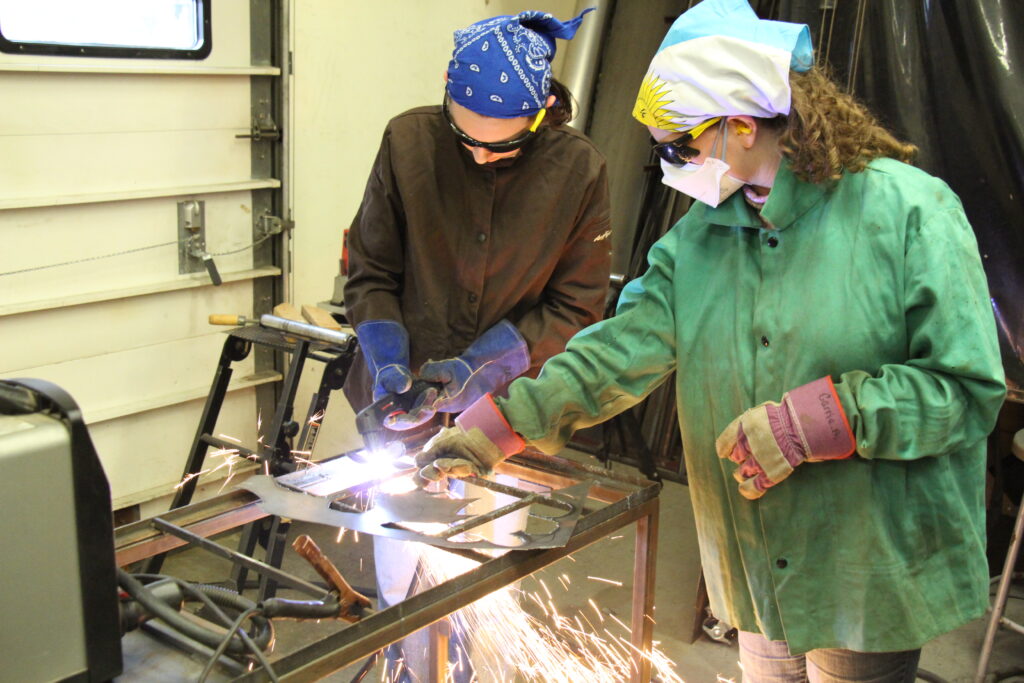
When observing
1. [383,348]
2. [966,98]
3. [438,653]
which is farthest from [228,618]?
[966,98]

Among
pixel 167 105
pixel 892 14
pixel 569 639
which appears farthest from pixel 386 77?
pixel 569 639

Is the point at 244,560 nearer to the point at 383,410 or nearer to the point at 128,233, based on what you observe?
the point at 383,410

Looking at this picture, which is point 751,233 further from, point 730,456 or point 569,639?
point 569,639

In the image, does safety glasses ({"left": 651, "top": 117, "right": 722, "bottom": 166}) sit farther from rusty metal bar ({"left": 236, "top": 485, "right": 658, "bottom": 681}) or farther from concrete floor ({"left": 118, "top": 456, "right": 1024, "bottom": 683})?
concrete floor ({"left": 118, "top": 456, "right": 1024, "bottom": 683})

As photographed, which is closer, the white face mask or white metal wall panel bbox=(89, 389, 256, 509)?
the white face mask

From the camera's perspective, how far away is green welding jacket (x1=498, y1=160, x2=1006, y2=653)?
1.69m

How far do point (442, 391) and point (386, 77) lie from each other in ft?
7.21

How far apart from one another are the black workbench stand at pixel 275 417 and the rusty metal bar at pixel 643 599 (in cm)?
144

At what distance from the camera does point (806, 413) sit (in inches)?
67.5

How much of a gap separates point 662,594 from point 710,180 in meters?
2.64

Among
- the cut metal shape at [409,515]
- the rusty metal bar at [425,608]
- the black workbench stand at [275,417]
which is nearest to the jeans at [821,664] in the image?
the rusty metal bar at [425,608]

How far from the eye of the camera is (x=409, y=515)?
6.14 feet

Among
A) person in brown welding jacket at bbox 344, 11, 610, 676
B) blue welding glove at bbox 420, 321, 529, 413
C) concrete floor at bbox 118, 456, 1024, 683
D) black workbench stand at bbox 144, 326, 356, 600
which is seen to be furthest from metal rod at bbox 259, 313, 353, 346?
concrete floor at bbox 118, 456, 1024, 683

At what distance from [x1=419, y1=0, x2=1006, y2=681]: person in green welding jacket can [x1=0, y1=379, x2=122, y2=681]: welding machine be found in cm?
75
